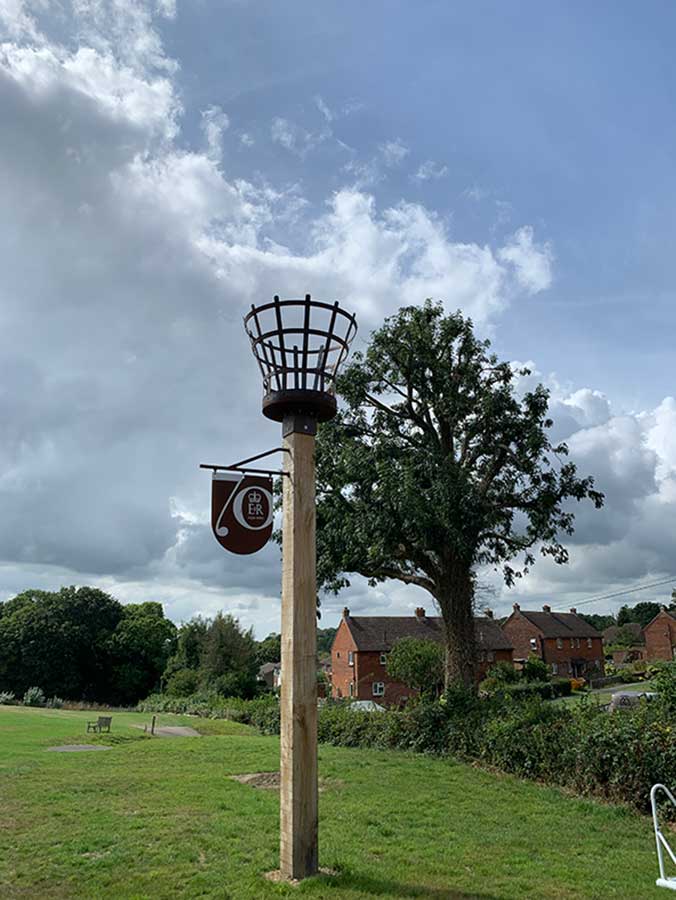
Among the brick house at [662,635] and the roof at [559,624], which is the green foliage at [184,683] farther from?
the brick house at [662,635]

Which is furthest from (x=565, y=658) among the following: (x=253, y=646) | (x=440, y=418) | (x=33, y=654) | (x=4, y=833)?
(x=4, y=833)

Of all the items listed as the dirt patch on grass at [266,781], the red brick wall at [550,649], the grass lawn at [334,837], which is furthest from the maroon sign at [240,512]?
the red brick wall at [550,649]

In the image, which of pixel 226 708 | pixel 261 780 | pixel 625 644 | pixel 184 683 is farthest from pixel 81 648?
pixel 625 644

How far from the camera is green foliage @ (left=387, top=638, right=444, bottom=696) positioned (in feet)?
119

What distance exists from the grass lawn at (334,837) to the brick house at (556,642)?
54760 millimetres

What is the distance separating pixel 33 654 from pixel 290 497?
2251 inches

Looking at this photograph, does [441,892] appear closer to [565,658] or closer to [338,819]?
[338,819]

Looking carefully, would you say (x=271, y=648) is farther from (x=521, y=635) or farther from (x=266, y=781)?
(x=266, y=781)

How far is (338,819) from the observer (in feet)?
28.6

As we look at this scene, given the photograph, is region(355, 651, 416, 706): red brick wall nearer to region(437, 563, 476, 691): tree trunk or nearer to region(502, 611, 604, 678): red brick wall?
region(502, 611, 604, 678): red brick wall

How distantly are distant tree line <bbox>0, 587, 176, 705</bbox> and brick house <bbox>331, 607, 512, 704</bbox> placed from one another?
1628 centimetres

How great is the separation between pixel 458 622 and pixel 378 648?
3467 centimetres

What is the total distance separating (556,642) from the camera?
2557 inches

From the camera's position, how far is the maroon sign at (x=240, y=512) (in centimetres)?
671
